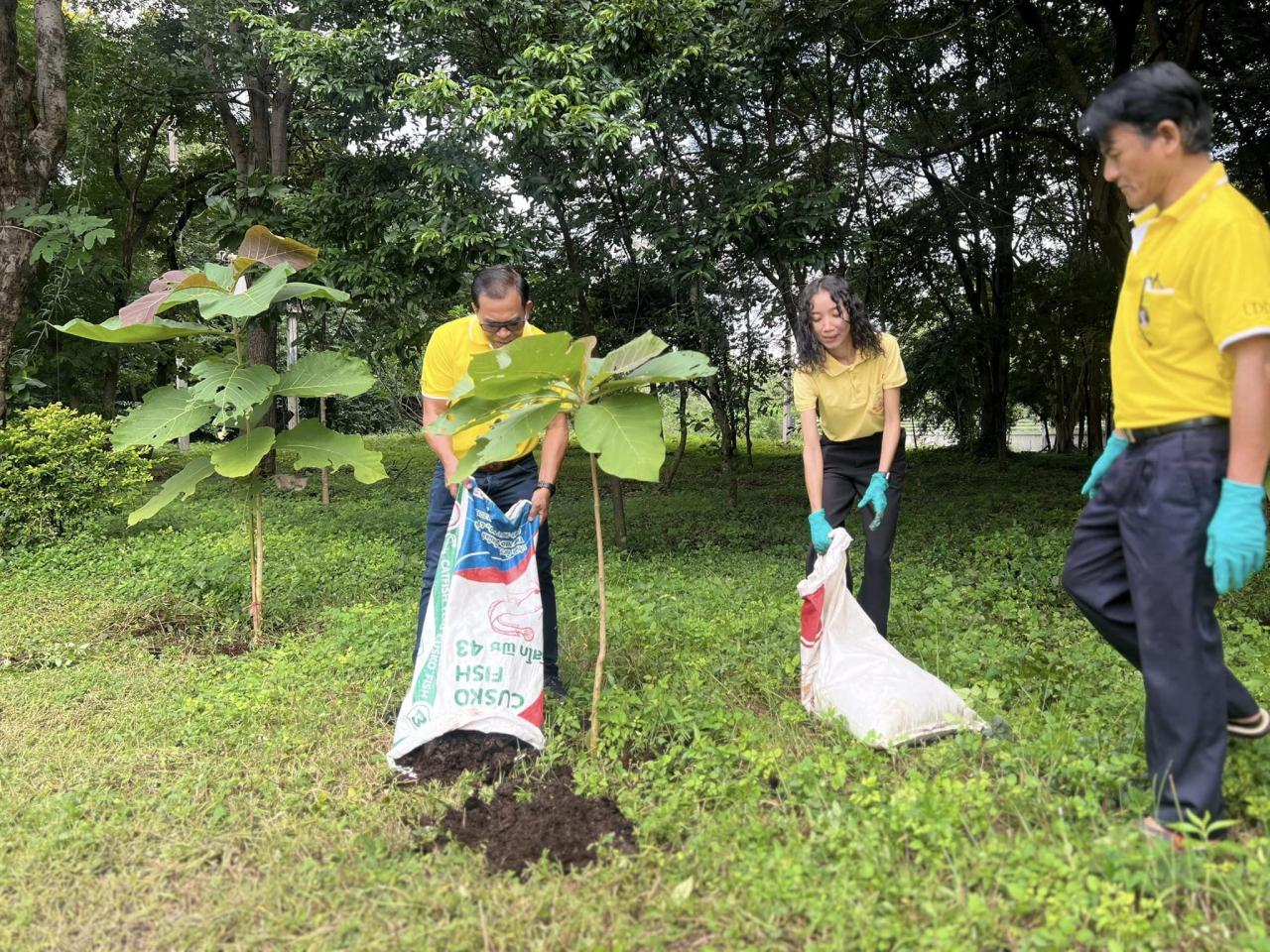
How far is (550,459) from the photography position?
340 cm

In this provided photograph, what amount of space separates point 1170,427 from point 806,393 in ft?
5.76

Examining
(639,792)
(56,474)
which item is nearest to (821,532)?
(639,792)

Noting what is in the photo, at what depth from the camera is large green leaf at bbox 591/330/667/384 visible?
2719mm

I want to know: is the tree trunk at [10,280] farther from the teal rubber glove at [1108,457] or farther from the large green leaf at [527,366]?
the teal rubber glove at [1108,457]

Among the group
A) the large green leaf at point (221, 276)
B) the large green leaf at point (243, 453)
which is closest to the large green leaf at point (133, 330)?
the large green leaf at point (221, 276)

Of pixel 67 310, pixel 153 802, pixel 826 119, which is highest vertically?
pixel 826 119

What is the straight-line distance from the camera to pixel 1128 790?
2334 mm

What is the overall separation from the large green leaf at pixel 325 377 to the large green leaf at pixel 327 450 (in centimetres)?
25

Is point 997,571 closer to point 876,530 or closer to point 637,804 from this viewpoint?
point 876,530

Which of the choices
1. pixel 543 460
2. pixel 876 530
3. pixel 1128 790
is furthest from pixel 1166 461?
pixel 543 460

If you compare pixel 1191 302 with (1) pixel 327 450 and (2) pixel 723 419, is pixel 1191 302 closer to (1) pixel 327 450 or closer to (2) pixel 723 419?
(1) pixel 327 450

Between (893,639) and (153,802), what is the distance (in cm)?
308

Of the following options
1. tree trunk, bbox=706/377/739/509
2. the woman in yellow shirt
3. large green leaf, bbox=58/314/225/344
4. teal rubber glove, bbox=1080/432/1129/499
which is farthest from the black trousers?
tree trunk, bbox=706/377/739/509

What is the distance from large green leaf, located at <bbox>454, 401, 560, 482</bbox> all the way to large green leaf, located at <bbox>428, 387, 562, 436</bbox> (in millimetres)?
35
